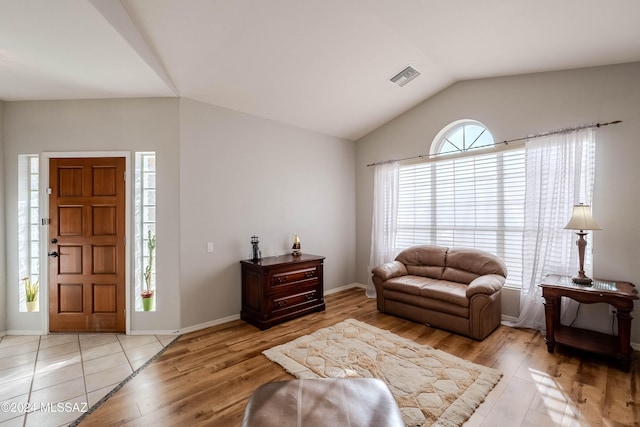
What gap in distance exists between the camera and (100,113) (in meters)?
3.32

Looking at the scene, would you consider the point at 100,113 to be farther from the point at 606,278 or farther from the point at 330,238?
the point at 606,278

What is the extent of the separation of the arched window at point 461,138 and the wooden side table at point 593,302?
1.99 metres

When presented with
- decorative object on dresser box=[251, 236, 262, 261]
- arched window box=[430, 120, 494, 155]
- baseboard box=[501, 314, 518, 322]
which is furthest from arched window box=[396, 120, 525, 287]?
decorative object on dresser box=[251, 236, 262, 261]

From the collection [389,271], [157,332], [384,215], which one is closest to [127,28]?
[157,332]

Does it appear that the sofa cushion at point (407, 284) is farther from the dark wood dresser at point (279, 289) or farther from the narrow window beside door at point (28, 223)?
the narrow window beside door at point (28, 223)

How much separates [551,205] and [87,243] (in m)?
5.56

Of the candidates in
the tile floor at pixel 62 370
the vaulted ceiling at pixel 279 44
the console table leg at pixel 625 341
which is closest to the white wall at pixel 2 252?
the tile floor at pixel 62 370

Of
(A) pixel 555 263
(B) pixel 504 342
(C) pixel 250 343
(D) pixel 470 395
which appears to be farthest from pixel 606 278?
(C) pixel 250 343

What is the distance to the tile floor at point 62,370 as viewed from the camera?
6.71ft

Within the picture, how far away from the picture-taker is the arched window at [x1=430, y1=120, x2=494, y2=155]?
13.1 ft

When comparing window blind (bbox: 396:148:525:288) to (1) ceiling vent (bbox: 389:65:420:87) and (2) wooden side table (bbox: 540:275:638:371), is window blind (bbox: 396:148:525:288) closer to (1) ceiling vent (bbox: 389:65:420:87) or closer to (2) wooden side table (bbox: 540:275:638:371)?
(2) wooden side table (bbox: 540:275:638:371)

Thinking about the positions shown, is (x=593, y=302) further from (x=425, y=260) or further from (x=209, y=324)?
(x=209, y=324)

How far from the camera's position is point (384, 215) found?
4.86m

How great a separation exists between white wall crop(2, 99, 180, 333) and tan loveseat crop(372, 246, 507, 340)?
2809mm
